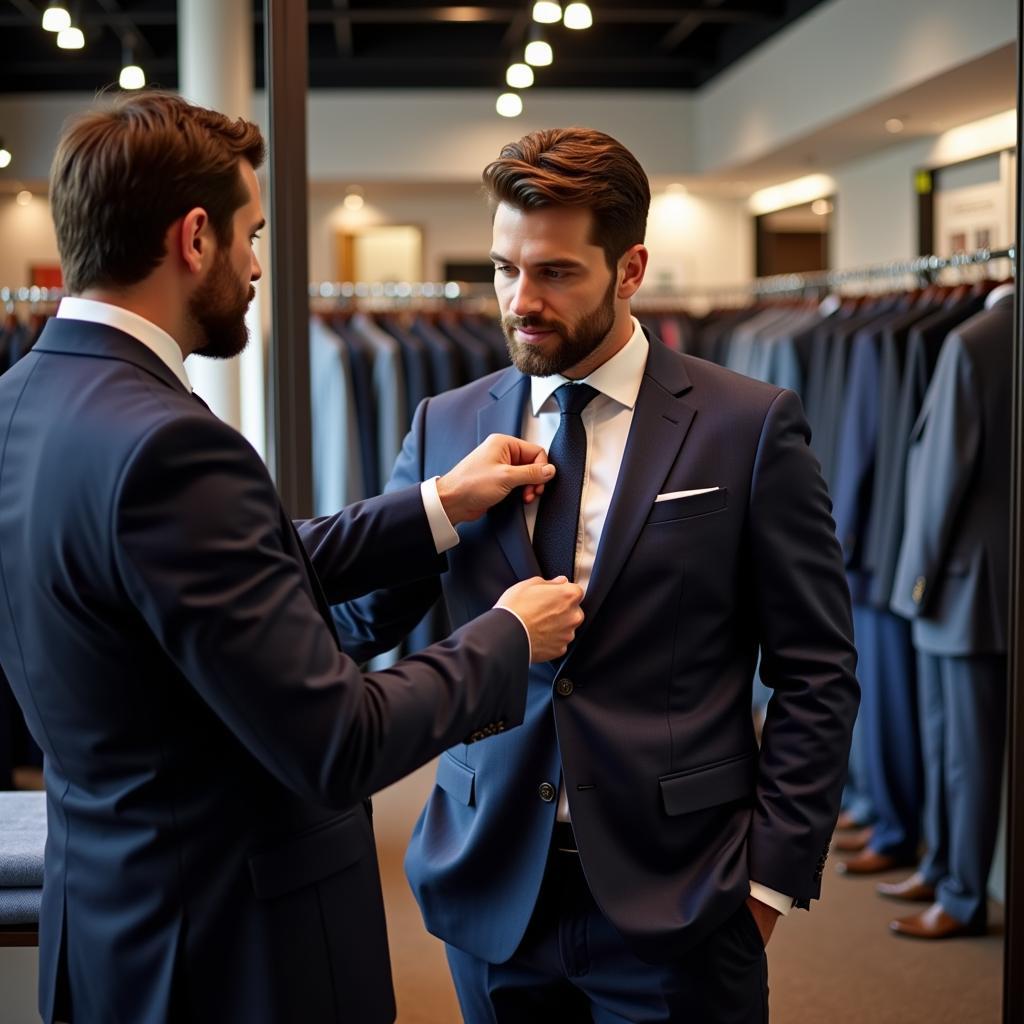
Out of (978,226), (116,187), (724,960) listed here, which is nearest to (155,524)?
(116,187)

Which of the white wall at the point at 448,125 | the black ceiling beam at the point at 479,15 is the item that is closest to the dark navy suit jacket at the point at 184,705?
the black ceiling beam at the point at 479,15

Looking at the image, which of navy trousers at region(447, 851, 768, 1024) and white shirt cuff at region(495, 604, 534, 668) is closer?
white shirt cuff at region(495, 604, 534, 668)

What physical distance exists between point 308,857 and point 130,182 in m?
0.69

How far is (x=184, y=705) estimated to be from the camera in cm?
121

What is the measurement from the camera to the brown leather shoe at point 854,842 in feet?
13.0

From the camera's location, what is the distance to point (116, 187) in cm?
120

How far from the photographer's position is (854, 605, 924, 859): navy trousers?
3811 mm

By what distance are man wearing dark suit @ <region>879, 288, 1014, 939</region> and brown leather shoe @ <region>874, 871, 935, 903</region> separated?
0.15 metres

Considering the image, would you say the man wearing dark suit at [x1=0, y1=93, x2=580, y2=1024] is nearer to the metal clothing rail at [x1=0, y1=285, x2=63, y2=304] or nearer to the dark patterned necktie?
the dark patterned necktie

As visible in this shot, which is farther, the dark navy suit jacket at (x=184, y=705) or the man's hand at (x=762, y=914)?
the man's hand at (x=762, y=914)

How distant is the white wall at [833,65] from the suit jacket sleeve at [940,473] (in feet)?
7.40

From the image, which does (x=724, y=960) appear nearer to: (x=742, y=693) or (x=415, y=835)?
(x=742, y=693)

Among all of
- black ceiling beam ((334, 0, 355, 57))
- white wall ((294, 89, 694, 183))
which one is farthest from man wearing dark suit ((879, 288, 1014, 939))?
white wall ((294, 89, 694, 183))

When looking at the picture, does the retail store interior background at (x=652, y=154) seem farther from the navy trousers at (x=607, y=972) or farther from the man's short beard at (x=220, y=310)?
the man's short beard at (x=220, y=310)
